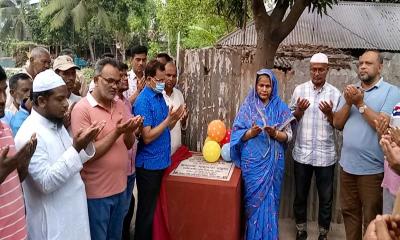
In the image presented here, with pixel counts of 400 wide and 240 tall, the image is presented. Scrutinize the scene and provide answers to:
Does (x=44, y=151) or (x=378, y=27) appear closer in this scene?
(x=44, y=151)

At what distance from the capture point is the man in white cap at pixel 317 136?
13.1ft

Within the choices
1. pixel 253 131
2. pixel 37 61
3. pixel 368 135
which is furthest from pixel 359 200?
pixel 37 61

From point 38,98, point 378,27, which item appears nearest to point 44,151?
point 38,98

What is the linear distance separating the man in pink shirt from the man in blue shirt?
0.99ft

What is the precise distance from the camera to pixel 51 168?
2283 mm

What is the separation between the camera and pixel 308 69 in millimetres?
4504

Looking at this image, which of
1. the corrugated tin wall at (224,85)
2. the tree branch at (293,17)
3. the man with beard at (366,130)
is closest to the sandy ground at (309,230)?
the corrugated tin wall at (224,85)

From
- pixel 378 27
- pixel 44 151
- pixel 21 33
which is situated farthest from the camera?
pixel 21 33

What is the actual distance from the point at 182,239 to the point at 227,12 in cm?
468

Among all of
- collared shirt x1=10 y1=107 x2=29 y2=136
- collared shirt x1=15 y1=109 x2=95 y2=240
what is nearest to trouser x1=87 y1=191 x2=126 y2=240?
collared shirt x1=15 y1=109 x2=95 y2=240

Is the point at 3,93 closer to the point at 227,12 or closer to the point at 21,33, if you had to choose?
the point at 227,12

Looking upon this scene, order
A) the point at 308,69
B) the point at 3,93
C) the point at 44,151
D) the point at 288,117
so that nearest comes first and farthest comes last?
the point at 3,93 → the point at 44,151 → the point at 288,117 → the point at 308,69

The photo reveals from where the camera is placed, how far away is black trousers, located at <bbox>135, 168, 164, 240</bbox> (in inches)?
138

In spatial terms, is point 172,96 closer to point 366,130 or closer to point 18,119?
point 18,119
